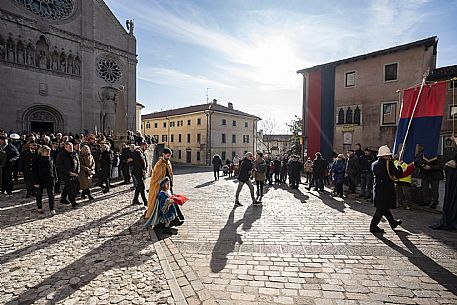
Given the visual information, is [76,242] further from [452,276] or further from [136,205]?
[452,276]

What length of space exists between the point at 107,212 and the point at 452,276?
7810mm

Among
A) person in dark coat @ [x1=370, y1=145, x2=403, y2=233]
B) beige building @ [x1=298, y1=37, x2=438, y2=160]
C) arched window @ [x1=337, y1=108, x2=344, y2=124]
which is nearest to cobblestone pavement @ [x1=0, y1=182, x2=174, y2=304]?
person in dark coat @ [x1=370, y1=145, x2=403, y2=233]

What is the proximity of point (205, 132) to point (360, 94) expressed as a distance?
1028 inches

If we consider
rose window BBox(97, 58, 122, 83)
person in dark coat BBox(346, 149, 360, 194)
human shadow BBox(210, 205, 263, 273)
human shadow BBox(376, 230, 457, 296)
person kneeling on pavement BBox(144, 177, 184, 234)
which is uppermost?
rose window BBox(97, 58, 122, 83)

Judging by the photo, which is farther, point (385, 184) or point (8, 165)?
point (8, 165)

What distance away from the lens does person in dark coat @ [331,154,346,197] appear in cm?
1009

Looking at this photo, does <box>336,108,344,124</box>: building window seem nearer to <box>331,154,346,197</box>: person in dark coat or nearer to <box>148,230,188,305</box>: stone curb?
<box>331,154,346,197</box>: person in dark coat

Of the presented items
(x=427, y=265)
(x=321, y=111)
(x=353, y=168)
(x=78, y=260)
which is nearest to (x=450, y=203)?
(x=427, y=265)

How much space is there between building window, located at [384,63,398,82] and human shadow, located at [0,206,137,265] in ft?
69.2

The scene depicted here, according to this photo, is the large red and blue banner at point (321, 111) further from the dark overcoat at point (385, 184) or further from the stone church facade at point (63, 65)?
the stone church facade at point (63, 65)

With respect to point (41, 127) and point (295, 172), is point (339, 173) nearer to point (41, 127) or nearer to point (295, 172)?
point (295, 172)

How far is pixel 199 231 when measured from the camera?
5.82 metres

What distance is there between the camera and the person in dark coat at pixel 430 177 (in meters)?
7.90

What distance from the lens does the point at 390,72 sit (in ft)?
63.9
